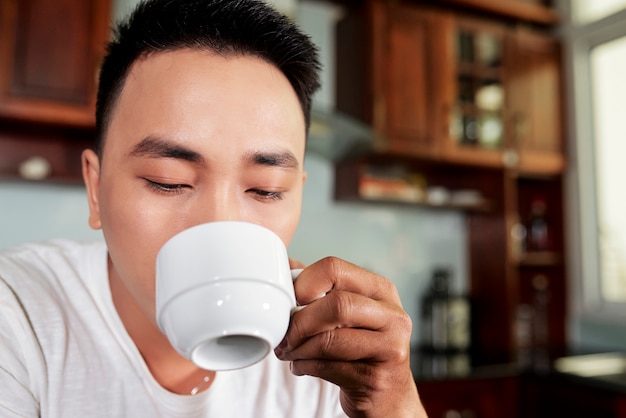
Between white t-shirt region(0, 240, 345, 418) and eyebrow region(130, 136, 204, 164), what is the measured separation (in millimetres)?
326

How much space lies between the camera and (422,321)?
2967mm

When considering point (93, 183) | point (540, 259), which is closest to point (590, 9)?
point (540, 259)

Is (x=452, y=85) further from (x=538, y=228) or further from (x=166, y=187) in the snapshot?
(x=166, y=187)

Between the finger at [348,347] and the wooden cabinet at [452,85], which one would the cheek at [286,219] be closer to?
the finger at [348,347]

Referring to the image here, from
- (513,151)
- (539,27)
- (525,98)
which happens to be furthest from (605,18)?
(513,151)

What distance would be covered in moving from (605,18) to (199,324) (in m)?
3.35

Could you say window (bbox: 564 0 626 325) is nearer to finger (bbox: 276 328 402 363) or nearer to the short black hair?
the short black hair

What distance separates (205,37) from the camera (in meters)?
0.75

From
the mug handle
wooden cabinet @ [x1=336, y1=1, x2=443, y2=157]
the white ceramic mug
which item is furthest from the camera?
wooden cabinet @ [x1=336, y1=1, x2=443, y2=157]

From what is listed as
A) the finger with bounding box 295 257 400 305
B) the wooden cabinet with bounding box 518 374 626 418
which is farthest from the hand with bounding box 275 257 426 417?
the wooden cabinet with bounding box 518 374 626 418

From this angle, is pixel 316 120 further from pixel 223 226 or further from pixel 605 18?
pixel 605 18

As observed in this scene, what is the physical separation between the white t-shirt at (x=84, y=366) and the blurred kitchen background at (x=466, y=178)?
126 cm

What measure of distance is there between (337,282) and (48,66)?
1.86m

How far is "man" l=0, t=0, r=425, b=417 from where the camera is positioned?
63 centimetres
